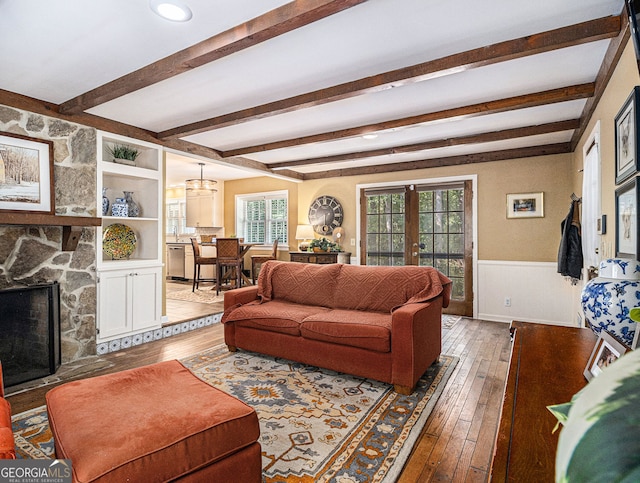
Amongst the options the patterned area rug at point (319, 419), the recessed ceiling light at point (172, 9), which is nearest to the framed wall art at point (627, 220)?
the patterned area rug at point (319, 419)

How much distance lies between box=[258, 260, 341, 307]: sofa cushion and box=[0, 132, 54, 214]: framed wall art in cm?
210

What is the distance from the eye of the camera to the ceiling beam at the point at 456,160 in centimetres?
483

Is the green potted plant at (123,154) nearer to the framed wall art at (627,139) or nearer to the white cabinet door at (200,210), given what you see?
the white cabinet door at (200,210)

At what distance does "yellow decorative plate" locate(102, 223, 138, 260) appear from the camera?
13.8 feet

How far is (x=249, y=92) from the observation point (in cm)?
321

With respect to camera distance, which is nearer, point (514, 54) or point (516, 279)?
point (514, 54)

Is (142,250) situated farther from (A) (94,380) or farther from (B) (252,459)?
(B) (252,459)

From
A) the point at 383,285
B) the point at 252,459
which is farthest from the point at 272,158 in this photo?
the point at 252,459

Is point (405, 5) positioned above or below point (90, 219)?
above

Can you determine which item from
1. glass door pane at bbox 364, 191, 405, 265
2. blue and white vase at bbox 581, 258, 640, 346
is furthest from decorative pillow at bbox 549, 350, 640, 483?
glass door pane at bbox 364, 191, 405, 265

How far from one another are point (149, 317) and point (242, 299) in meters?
1.24

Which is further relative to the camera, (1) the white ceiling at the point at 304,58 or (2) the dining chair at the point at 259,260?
(2) the dining chair at the point at 259,260

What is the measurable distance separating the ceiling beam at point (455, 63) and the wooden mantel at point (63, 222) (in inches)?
63.9

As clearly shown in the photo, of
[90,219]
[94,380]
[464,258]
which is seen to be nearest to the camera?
[94,380]
